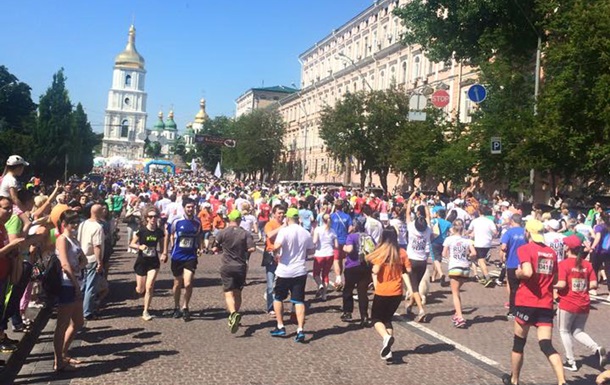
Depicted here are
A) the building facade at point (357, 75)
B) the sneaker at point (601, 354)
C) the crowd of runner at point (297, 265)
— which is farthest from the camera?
the building facade at point (357, 75)

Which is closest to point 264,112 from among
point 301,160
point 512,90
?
point 301,160

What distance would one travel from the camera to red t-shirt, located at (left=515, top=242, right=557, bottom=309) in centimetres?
680

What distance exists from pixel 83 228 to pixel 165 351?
7.96 feet

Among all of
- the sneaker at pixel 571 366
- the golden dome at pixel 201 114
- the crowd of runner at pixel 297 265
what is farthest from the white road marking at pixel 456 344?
the golden dome at pixel 201 114

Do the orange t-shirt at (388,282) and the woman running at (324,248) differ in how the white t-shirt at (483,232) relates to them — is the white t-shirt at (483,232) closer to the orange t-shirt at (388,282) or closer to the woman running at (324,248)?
the woman running at (324,248)

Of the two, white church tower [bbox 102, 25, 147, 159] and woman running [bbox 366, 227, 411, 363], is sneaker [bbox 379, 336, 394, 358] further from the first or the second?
white church tower [bbox 102, 25, 147, 159]

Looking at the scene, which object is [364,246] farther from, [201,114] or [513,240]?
[201,114]

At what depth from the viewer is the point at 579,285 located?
7.57m

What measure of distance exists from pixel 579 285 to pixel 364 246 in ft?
9.36

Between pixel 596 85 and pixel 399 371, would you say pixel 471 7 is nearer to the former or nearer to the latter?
pixel 596 85

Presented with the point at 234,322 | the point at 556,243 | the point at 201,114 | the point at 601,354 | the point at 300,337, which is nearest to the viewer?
the point at 601,354

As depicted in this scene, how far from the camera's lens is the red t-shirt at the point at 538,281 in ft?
22.3

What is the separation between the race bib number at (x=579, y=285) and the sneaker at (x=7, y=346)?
269 inches

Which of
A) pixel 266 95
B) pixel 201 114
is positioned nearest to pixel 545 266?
pixel 266 95
